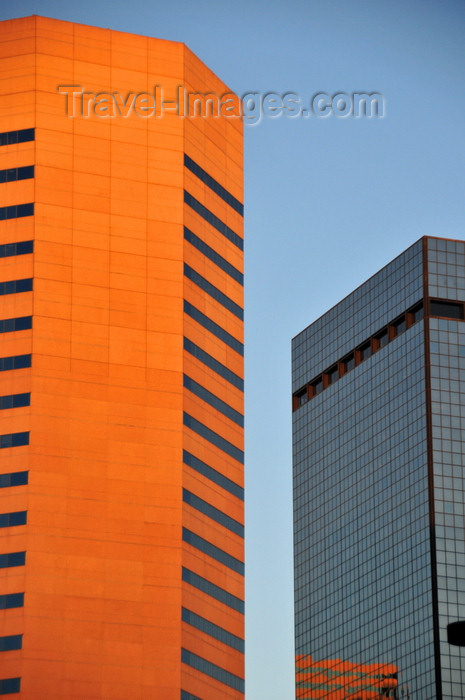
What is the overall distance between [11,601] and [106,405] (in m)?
26.7

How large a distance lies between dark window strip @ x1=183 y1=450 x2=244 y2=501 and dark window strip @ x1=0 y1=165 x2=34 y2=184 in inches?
1549

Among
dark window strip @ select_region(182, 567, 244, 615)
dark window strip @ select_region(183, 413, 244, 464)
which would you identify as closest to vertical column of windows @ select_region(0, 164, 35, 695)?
dark window strip @ select_region(182, 567, 244, 615)

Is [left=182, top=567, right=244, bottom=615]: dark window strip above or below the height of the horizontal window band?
below

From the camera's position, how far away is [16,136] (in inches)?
7648

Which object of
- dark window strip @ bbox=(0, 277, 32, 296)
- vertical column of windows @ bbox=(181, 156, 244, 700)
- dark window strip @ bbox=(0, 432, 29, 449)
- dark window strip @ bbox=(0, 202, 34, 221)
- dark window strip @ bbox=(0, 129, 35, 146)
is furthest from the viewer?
dark window strip @ bbox=(0, 129, 35, 146)

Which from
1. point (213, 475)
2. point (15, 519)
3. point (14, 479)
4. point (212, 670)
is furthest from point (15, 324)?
A: point (212, 670)

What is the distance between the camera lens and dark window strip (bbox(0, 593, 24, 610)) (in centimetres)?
17062

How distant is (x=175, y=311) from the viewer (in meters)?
191

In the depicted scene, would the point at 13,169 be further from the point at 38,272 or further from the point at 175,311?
the point at 175,311

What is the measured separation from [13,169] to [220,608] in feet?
195

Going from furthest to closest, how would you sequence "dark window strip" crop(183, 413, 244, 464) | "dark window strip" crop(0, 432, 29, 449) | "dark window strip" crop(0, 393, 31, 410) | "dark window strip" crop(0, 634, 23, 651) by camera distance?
"dark window strip" crop(183, 413, 244, 464) → "dark window strip" crop(0, 393, 31, 410) → "dark window strip" crop(0, 432, 29, 449) → "dark window strip" crop(0, 634, 23, 651)

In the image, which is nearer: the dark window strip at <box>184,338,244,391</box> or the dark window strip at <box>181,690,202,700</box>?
the dark window strip at <box>181,690,202,700</box>

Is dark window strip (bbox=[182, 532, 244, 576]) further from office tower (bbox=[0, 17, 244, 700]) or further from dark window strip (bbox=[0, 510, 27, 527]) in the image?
dark window strip (bbox=[0, 510, 27, 527])

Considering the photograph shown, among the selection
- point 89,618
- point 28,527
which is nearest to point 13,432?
point 28,527
